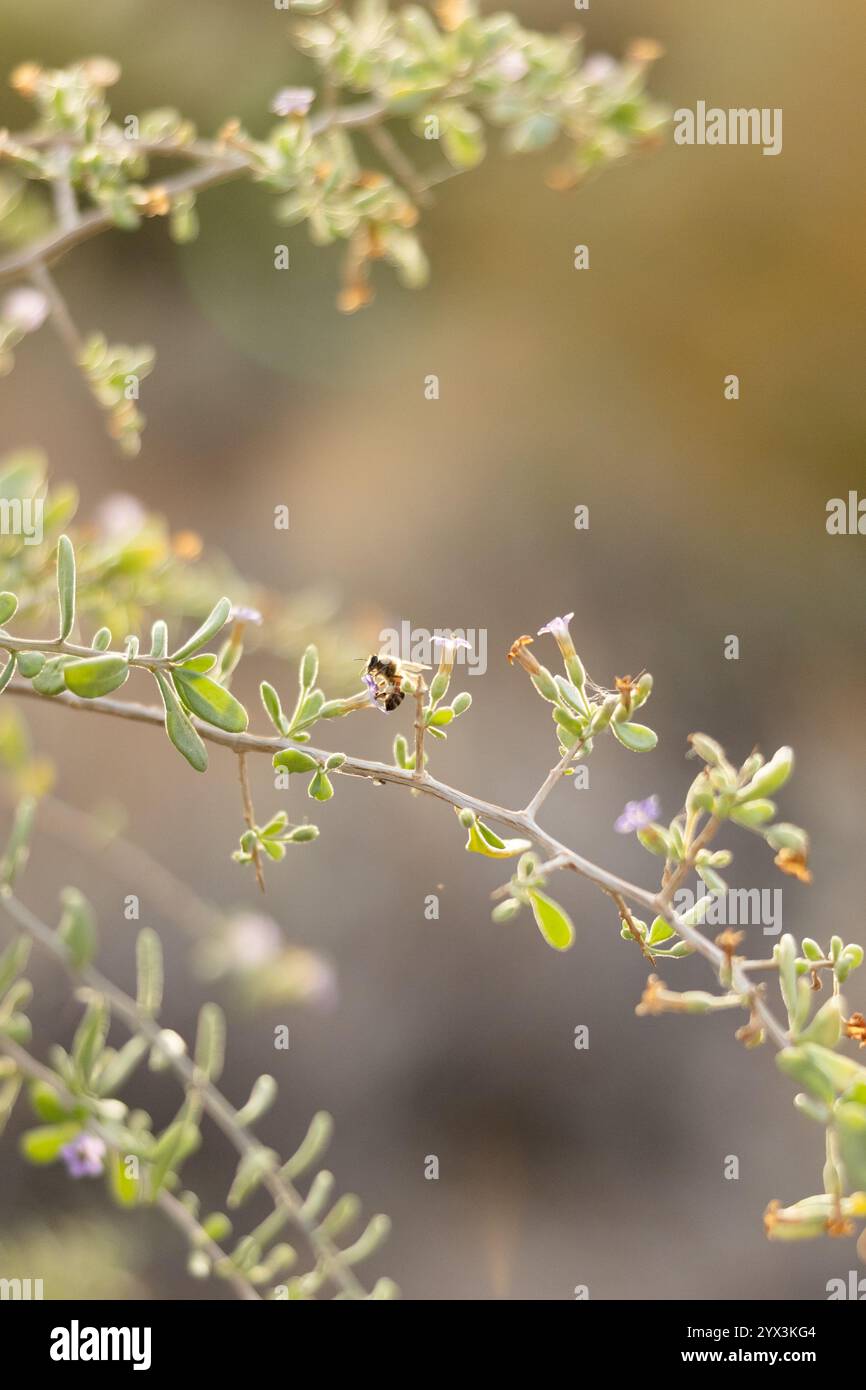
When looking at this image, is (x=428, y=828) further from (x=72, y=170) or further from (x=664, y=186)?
(x=72, y=170)

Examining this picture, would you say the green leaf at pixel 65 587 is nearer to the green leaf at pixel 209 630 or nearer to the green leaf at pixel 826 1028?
the green leaf at pixel 209 630

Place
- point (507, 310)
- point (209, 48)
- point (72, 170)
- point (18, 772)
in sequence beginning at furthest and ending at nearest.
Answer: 1. point (507, 310)
2. point (209, 48)
3. point (18, 772)
4. point (72, 170)

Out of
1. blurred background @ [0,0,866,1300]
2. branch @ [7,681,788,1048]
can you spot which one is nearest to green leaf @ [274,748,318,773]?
branch @ [7,681,788,1048]

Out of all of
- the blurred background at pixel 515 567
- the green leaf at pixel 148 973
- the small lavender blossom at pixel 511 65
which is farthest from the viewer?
the blurred background at pixel 515 567

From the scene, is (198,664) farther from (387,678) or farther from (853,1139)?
(853,1139)

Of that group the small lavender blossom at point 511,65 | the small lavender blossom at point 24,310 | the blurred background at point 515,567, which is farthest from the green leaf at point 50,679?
the blurred background at point 515,567

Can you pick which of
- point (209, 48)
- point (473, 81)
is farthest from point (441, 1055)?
point (209, 48)
